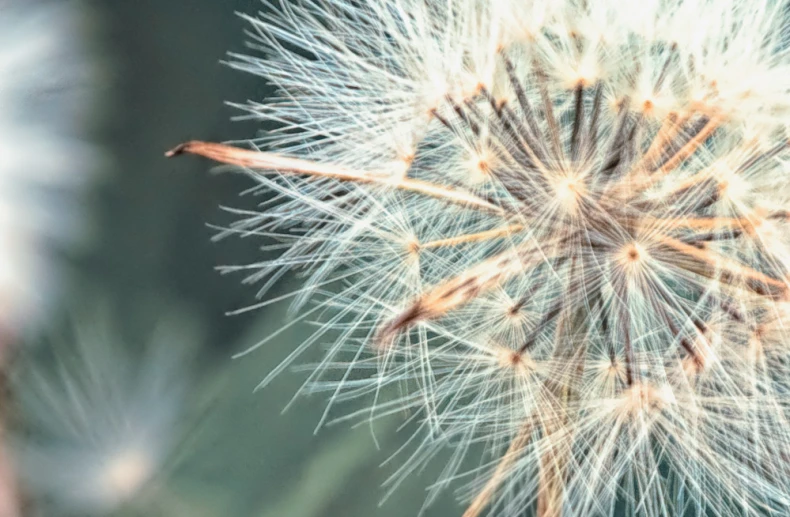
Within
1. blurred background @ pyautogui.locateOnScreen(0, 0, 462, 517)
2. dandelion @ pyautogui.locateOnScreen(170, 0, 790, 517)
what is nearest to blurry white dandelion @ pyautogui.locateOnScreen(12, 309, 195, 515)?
blurred background @ pyautogui.locateOnScreen(0, 0, 462, 517)

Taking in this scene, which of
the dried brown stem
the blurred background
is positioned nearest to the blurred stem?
the blurred background

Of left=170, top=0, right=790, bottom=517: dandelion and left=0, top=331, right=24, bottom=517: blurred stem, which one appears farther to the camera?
left=0, top=331, right=24, bottom=517: blurred stem

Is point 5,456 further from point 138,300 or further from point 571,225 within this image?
point 571,225

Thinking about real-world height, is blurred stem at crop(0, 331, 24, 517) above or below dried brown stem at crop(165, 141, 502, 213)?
below

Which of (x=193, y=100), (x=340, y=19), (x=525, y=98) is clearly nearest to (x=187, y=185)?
(x=193, y=100)

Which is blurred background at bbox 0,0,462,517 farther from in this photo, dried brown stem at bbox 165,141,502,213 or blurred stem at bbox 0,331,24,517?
dried brown stem at bbox 165,141,502,213

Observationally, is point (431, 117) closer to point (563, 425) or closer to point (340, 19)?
point (340, 19)
